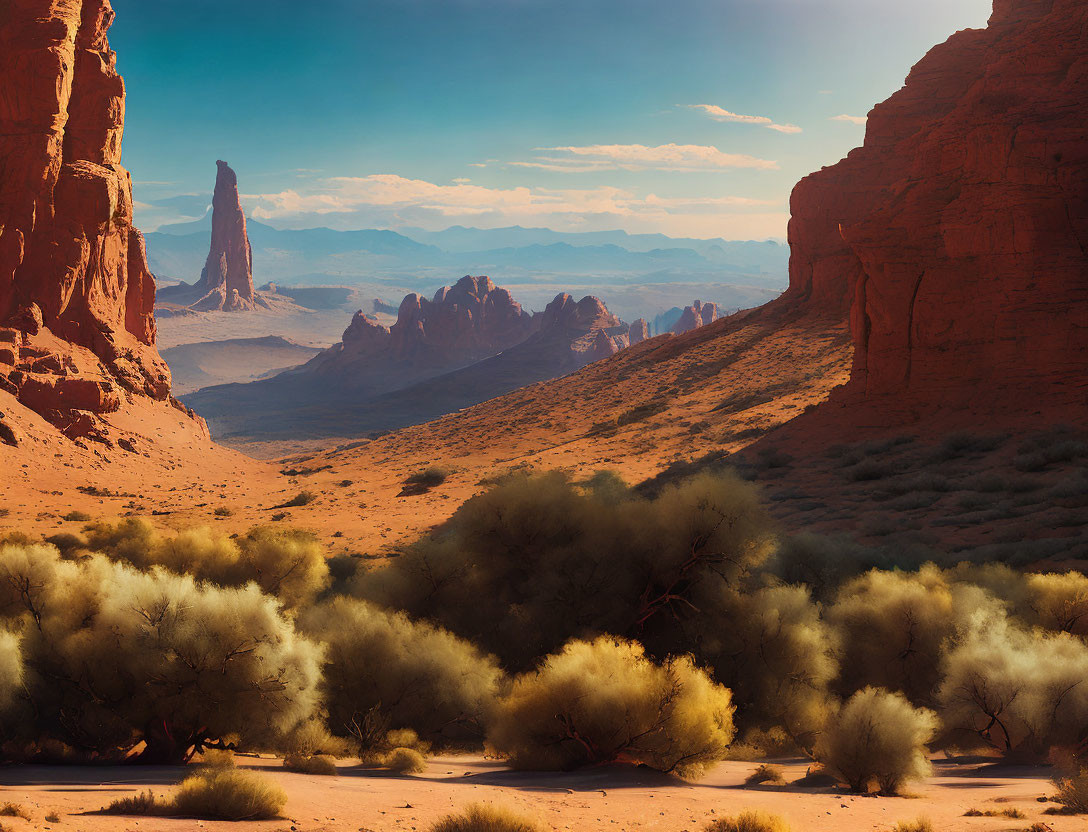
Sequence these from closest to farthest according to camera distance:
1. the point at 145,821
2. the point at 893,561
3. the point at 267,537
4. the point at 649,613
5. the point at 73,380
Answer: the point at 145,821 < the point at 649,613 < the point at 893,561 < the point at 267,537 < the point at 73,380

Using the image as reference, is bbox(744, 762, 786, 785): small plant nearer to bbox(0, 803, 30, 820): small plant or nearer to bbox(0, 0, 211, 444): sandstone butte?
bbox(0, 803, 30, 820): small plant

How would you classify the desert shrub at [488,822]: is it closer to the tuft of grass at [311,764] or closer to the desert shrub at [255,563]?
the tuft of grass at [311,764]

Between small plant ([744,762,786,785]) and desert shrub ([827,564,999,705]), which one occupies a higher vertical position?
desert shrub ([827,564,999,705])

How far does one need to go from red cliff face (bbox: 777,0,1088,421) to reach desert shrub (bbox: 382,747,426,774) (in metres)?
24.8

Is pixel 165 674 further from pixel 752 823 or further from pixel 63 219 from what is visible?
pixel 63 219

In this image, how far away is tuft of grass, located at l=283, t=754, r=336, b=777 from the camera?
10.4m

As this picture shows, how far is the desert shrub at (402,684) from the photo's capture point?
42.4 ft

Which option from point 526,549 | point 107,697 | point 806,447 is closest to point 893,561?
point 526,549

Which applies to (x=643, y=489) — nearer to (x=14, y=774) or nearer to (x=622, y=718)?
(x=622, y=718)

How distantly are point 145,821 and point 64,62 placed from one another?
49191mm

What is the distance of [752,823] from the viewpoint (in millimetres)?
7070

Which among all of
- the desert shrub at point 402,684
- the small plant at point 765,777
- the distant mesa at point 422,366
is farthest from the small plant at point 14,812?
the distant mesa at point 422,366

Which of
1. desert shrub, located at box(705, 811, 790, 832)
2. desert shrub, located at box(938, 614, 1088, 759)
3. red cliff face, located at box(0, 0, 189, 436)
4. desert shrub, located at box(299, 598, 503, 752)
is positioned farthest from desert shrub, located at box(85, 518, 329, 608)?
red cliff face, located at box(0, 0, 189, 436)

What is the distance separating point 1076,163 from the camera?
27.5 meters
